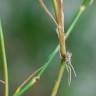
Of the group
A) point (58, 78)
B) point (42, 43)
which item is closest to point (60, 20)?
point (58, 78)

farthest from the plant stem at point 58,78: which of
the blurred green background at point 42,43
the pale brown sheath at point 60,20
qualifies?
the blurred green background at point 42,43

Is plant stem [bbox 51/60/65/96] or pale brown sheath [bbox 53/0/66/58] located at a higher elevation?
pale brown sheath [bbox 53/0/66/58]

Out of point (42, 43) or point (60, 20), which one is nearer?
point (60, 20)

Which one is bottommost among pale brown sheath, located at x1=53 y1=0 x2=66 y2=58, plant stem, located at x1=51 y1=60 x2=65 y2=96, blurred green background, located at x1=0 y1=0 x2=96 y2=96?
blurred green background, located at x1=0 y1=0 x2=96 y2=96

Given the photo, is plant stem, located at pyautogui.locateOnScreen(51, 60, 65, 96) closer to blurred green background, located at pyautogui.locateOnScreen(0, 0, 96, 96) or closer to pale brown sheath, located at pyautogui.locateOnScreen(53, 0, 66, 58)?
pale brown sheath, located at pyautogui.locateOnScreen(53, 0, 66, 58)

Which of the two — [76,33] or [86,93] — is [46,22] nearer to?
[76,33]

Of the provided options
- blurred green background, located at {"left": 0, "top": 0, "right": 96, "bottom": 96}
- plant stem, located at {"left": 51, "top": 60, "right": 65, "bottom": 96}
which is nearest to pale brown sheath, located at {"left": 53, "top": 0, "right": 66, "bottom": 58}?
plant stem, located at {"left": 51, "top": 60, "right": 65, "bottom": 96}

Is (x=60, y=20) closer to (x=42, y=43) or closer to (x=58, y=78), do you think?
(x=58, y=78)

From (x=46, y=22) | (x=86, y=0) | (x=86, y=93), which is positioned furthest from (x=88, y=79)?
(x=86, y=0)
